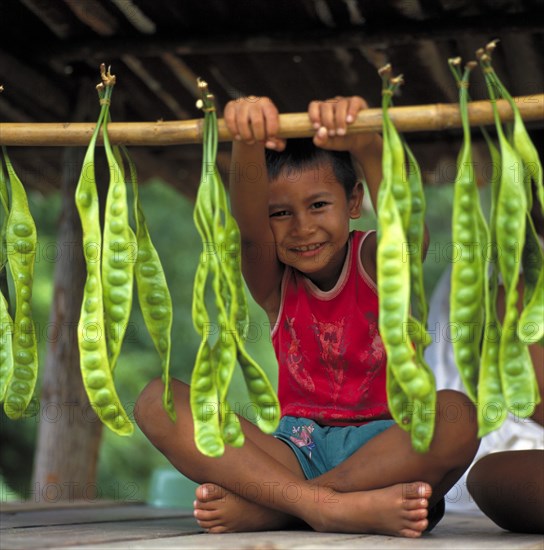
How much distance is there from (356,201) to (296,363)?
1.73 ft

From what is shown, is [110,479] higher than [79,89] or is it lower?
lower

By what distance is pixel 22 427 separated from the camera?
1236 cm

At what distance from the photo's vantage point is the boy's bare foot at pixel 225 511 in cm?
230

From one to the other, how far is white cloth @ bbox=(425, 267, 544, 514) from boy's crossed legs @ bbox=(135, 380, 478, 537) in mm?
1753

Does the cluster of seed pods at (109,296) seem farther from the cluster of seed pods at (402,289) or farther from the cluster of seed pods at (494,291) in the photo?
the cluster of seed pods at (494,291)

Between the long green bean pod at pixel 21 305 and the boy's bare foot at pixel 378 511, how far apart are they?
760 mm

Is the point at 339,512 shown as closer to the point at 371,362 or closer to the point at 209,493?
the point at 209,493

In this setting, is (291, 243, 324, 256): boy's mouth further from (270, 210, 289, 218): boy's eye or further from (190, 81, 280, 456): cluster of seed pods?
(190, 81, 280, 456): cluster of seed pods

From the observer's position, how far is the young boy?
219 cm

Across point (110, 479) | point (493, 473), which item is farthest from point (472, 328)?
point (110, 479)

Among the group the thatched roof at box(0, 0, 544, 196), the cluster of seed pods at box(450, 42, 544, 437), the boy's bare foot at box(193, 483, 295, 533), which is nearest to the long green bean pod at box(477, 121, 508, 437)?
the cluster of seed pods at box(450, 42, 544, 437)

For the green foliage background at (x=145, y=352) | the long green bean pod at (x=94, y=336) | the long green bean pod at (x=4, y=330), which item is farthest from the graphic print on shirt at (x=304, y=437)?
the green foliage background at (x=145, y=352)

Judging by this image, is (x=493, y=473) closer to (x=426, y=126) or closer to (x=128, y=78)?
(x=426, y=126)

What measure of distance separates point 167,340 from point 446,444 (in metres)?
0.73
